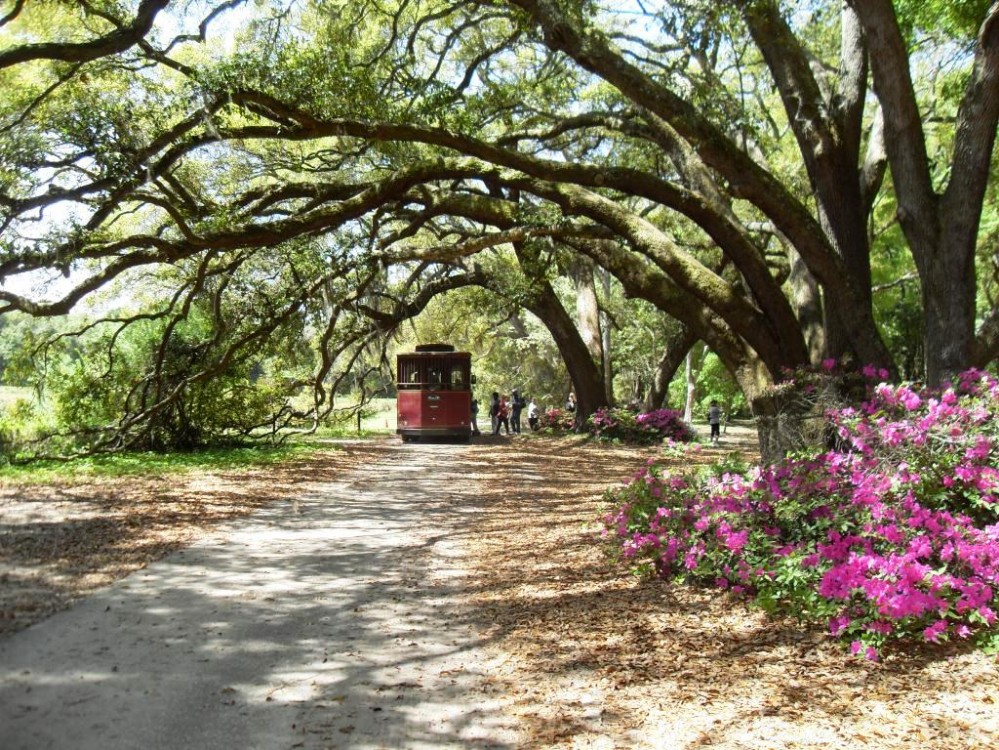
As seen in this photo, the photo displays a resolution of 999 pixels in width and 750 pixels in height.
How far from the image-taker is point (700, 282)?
9.93m

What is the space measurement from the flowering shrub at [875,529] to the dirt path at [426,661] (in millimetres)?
215

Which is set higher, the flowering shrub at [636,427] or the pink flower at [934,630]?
the flowering shrub at [636,427]

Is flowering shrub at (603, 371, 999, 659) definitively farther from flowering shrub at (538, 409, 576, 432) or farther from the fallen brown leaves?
flowering shrub at (538, 409, 576, 432)

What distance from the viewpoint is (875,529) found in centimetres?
525

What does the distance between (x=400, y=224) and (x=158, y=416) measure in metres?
8.24

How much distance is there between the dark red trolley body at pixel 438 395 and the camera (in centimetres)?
2559

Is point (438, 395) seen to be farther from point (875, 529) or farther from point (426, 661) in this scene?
point (875, 529)

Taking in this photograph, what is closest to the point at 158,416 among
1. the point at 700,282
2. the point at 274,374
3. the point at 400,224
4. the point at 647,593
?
Answer: the point at 274,374

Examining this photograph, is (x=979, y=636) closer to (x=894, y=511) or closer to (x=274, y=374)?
(x=894, y=511)

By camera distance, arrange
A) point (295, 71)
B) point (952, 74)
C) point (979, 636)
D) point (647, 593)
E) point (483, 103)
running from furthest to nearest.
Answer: point (952, 74) < point (483, 103) < point (295, 71) < point (647, 593) < point (979, 636)

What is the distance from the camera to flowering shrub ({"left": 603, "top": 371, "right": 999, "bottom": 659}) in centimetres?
473

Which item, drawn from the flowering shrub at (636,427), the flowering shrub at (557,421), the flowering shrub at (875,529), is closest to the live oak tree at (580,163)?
the flowering shrub at (875,529)

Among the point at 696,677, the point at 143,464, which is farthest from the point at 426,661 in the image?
the point at 143,464

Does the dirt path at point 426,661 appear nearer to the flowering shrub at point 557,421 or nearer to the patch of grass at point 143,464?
the patch of grass at point 143,464
